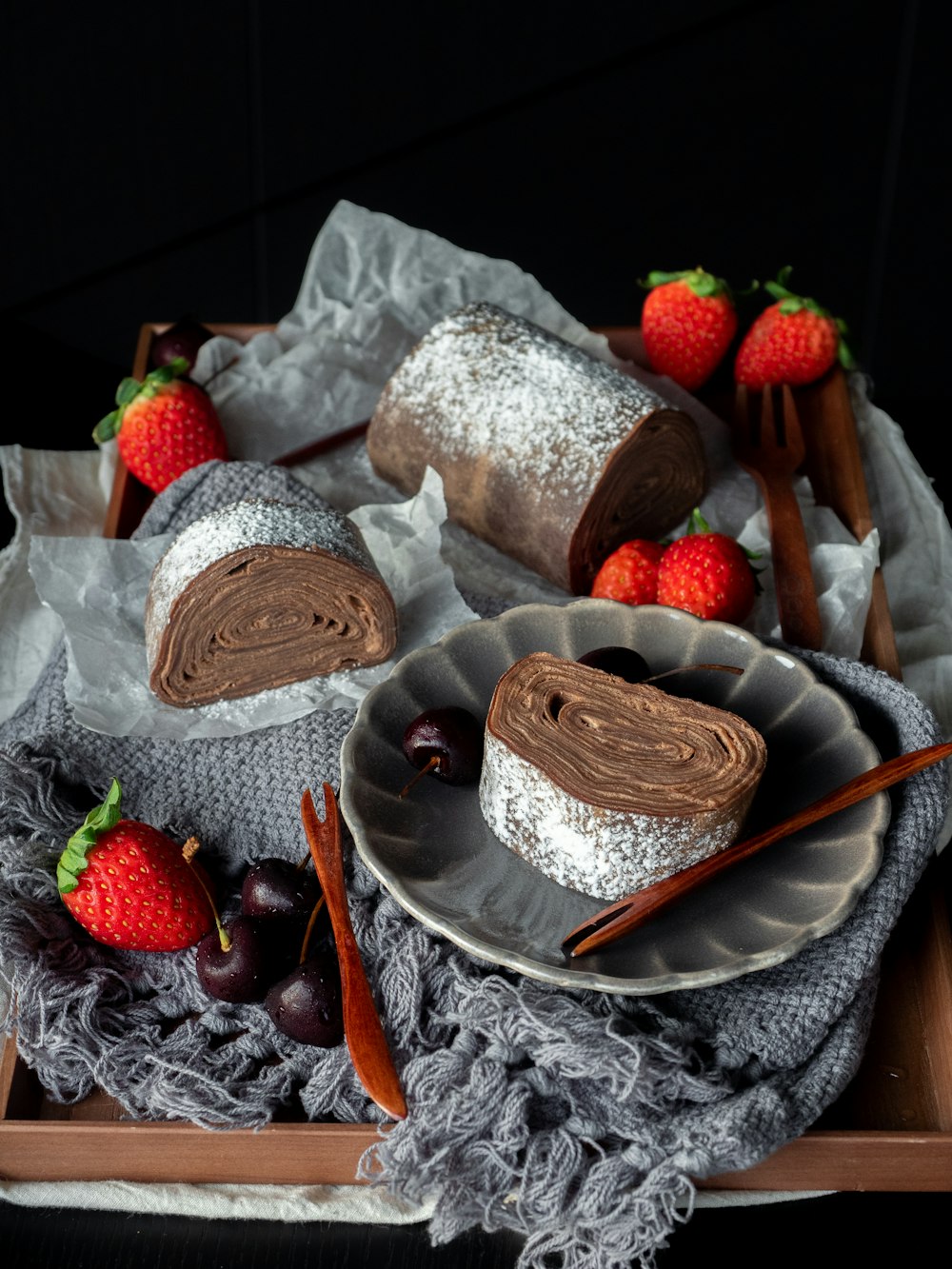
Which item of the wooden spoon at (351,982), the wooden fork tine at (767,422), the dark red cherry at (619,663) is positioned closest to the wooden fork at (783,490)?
the wooden fork tine at (767,422)

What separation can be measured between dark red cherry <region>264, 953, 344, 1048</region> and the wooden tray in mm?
63

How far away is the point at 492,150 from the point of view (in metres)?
2.63

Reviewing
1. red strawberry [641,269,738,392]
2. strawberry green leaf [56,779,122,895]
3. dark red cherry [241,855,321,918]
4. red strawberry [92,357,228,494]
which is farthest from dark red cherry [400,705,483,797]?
red strawberry [641,269,738,392]

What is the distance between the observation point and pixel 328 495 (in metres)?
1.65

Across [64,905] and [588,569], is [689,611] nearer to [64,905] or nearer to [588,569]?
[588,569]

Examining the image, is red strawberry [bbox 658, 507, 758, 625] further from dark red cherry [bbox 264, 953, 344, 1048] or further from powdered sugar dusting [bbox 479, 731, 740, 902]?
dark red cherry [bbox 264, 953, 344, 1048]

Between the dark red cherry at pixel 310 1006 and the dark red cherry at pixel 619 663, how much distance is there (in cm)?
32

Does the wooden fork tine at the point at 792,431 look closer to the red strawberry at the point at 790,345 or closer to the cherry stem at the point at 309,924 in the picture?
the red strawberry at the point at 790,345

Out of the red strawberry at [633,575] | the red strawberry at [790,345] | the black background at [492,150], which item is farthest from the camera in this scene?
the black background at [492,150]

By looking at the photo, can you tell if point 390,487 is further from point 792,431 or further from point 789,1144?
point 789,1144

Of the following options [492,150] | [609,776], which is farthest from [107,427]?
[492,150]

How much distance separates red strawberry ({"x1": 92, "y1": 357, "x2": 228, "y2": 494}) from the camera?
60.9 inches

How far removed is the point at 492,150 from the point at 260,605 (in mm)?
1622

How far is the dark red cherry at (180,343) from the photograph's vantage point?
179cm
